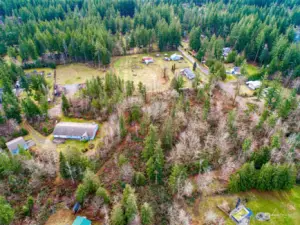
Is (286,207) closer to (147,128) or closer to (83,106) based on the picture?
(147,128)

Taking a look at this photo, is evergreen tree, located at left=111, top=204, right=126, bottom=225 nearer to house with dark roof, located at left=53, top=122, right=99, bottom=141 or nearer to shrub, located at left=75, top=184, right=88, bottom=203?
shrub, located at left=75, top=184, right=88, bottom=203

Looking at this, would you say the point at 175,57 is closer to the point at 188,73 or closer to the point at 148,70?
the point at 148,70

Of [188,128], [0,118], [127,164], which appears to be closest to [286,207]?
[188,128]

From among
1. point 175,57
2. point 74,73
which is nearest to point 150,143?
point 74,73

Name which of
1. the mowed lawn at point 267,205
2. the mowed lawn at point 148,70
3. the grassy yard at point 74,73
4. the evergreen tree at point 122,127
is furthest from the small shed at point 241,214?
the grassy yard at point 74,73

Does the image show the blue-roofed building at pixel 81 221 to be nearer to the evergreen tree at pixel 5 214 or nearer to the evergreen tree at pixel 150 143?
the evergreen tree at pixel 5 214

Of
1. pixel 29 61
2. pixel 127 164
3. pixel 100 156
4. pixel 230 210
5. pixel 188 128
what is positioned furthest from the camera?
pixel 29 61
